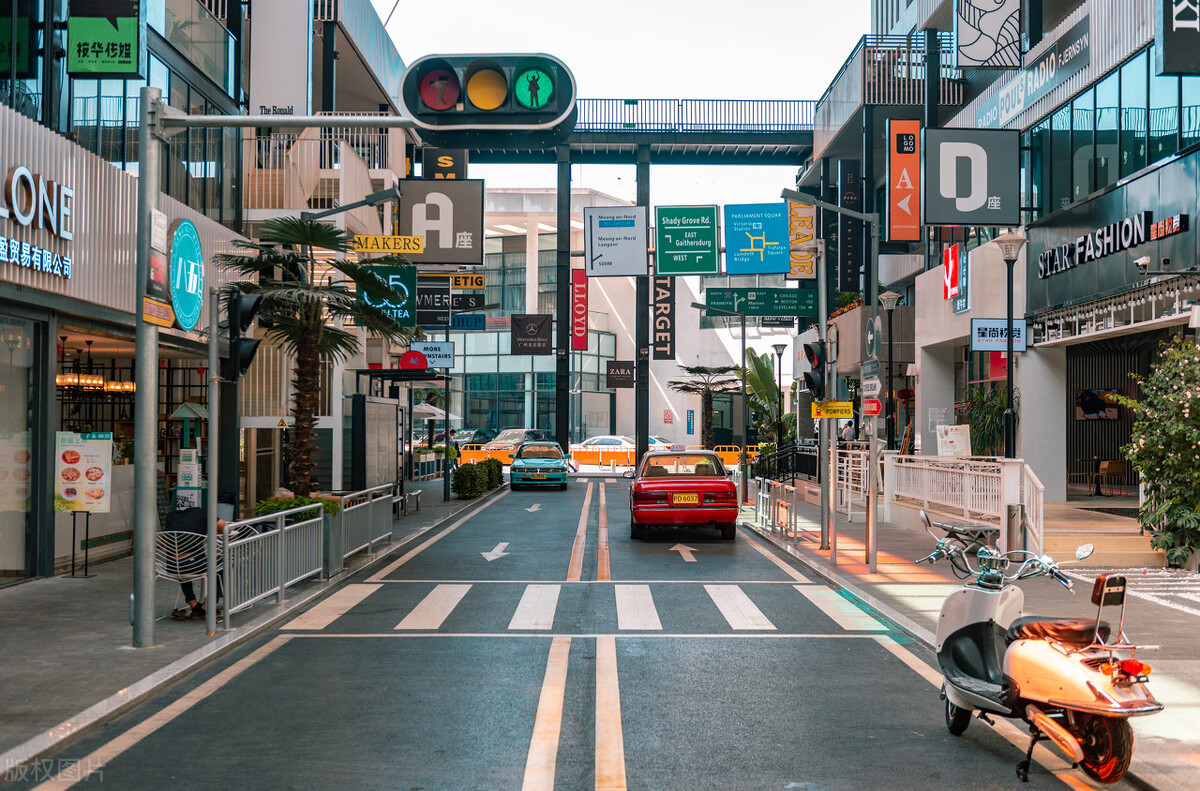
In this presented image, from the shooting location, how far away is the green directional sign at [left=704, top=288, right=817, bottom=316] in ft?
122

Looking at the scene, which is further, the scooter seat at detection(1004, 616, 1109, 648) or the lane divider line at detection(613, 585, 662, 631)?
the lane divider line at detection(613, 585, 662, 631)

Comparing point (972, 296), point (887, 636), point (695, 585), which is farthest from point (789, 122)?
point (887, 636)

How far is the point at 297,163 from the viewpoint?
29.2 metres

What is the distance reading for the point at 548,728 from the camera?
23.6 feet

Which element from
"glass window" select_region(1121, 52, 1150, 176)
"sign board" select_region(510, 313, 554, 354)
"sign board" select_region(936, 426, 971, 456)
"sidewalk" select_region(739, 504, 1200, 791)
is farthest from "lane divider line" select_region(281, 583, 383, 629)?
"sign board" select_region(510, 313, 554, 354)

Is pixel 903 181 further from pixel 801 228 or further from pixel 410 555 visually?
pixel 410 555

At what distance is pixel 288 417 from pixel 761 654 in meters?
16.4

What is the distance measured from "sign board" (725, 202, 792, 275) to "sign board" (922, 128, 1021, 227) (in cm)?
1052

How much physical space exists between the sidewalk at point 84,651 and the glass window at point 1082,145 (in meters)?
16.3

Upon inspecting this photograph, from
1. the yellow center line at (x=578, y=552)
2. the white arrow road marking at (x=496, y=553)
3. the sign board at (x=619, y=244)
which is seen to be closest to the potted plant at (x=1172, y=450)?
the yellow center line at (x=578, y=552)

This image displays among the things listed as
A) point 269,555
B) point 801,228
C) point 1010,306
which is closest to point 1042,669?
point 269,555

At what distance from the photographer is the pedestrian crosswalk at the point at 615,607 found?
36.9 feet

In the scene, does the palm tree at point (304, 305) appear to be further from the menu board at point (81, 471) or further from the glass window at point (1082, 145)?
the glass window at point (1082, 145)

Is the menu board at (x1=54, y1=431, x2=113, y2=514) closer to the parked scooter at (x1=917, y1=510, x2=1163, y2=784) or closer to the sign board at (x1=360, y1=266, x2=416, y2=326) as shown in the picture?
the parked scooter at (x1=917, y1=510, x2=1163, y2=784)
